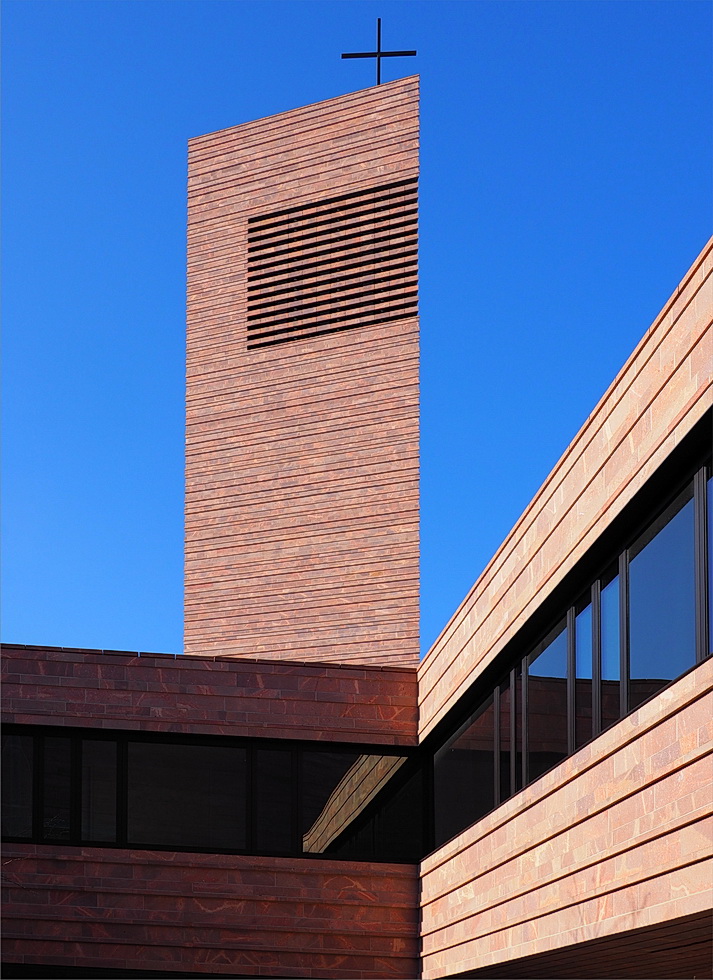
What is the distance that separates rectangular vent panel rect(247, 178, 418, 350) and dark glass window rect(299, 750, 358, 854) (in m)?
9.38

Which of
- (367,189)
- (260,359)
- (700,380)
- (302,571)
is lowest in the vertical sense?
(700,380)

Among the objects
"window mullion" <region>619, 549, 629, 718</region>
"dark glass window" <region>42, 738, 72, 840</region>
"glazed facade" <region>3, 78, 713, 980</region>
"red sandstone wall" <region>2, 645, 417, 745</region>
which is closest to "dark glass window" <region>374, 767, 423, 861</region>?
"glazed facade" <region>3, 78, 713, 980</region>

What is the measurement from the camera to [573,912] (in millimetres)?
8273

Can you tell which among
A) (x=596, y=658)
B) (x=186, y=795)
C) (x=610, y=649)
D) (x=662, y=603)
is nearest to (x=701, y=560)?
(x=662, y=603)

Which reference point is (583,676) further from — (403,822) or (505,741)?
(403,822)

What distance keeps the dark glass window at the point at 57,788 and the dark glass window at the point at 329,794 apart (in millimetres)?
2369

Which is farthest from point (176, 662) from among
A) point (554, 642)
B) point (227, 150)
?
point (227, 150)

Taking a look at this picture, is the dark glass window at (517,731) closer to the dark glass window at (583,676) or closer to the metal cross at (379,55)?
the dark glass window at (583,676)

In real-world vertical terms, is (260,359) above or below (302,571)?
above

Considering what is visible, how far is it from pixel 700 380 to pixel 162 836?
8579 mm

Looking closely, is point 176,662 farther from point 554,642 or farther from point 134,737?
point 554,642

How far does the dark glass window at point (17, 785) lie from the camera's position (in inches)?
516

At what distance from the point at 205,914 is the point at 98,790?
5.37ft

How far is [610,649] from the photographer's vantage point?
827 centimetres
